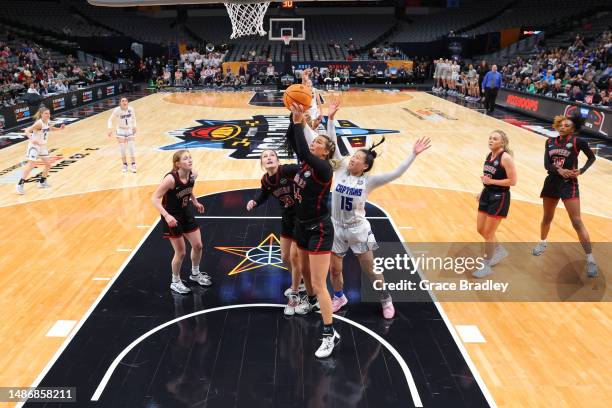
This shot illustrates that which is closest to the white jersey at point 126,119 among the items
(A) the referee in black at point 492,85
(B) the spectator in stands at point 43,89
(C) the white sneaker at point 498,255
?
(C) the white sneaker at point 498,255

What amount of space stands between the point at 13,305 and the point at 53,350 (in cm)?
126

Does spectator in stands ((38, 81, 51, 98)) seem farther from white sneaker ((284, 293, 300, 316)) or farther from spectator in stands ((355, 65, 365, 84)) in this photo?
white sneaker ((284, 293, 300, 316))

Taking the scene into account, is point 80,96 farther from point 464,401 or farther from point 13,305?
point 464,401

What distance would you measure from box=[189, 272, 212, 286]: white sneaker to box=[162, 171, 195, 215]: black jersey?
0.96 m

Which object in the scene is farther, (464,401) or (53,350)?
(53,350)

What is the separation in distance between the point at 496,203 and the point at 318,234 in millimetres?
2680

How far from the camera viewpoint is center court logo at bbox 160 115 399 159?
1402 centimetres

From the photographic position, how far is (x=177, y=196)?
5.56 meters

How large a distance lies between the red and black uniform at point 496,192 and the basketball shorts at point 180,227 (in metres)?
3.49

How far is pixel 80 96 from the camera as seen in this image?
2288cm

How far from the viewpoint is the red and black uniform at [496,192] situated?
19.6 feet

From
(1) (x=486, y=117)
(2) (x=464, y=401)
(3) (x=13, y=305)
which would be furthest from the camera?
(1) (x=486, y=117)

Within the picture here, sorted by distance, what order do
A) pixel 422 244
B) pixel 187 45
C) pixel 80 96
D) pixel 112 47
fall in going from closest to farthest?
pixel 422 244 < pixel 80 96 < pixel 112 47 < pixel 187 45

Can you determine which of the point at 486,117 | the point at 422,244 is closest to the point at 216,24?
the point at 486,117
